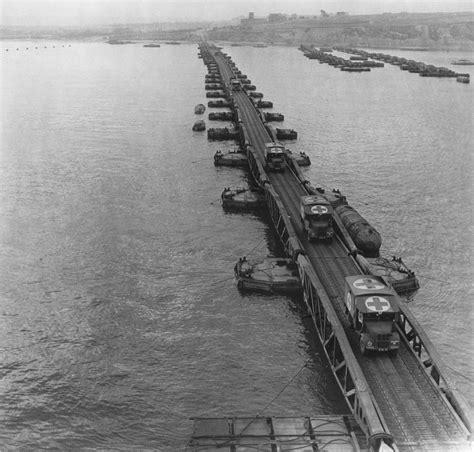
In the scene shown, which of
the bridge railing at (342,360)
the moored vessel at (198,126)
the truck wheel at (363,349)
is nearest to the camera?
the bridge railing at (342,360)

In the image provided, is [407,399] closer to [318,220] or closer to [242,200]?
[318,220]

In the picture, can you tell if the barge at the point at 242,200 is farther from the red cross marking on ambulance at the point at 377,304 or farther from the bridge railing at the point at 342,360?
the red cross marking on ambulance at the point at 377,304

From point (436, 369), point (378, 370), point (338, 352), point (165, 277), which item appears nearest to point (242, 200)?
point (165, 277)

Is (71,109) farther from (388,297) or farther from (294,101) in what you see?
(388,297)

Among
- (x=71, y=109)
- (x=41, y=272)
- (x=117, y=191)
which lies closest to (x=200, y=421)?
(x=41, y=272)

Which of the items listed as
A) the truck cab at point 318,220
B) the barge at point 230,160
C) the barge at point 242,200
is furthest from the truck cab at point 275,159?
the truck cab at point 318,220

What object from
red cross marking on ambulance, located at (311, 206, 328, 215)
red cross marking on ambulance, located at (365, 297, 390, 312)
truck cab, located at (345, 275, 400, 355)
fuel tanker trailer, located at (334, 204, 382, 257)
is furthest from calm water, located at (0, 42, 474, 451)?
red cross marking on ambulance, located at (311, 206, 328, 215)
